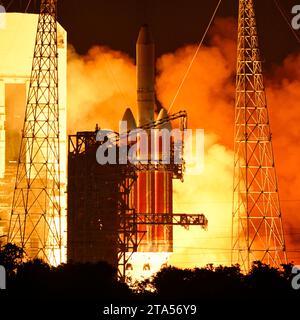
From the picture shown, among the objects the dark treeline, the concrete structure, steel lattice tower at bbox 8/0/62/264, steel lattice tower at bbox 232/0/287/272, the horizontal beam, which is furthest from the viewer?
the concrete structure

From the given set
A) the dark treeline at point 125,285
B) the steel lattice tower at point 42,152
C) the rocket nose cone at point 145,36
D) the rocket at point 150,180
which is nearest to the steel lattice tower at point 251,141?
the dark treeline at point 125,285

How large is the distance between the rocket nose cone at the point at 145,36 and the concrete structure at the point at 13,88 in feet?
18.9

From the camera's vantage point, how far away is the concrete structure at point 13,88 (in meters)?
130

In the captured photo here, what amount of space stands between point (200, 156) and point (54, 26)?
36.5m

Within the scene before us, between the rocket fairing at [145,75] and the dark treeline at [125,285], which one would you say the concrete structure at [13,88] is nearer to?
the rocket fairing at [145,75]

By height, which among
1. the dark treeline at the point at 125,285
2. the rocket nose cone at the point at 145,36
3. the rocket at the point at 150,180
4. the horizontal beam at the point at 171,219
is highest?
the rocket nose cone at the point at 145,36

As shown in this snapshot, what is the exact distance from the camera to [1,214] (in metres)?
130

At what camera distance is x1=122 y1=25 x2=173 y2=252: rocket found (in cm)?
12781

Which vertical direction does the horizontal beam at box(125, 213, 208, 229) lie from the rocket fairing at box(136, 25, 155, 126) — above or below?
below

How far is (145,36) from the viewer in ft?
420

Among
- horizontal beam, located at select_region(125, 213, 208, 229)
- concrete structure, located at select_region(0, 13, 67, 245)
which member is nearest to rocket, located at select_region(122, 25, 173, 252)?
concrete structure, located at select_region(0, 13, 67, 245)

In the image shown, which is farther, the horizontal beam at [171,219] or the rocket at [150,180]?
the rocket at [150,180]

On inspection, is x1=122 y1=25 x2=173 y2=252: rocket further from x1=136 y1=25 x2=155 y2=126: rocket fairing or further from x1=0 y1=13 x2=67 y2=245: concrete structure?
x1=0 y1=13 x2=67 y2=245: concrete structure
